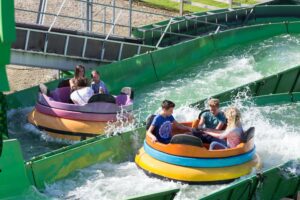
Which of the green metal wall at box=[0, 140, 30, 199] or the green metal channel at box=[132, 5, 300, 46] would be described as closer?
the green metal wall at box=[0, 140, 30, 199]

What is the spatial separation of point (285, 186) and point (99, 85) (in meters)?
4.04

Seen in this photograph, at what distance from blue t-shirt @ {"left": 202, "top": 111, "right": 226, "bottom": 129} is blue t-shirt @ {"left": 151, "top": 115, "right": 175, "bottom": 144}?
692 millimetres

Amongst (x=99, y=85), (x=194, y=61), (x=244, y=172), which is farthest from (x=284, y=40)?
(x=244, y=172)

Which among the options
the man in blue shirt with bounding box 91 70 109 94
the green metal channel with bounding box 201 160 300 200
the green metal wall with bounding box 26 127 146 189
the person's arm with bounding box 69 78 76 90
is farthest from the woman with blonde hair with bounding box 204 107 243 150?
the person's arm with bounding box 69 78 76 90

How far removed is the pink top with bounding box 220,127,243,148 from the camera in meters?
10.1

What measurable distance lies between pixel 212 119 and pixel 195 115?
169cm

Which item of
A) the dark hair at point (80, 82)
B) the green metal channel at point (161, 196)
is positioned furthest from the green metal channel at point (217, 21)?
the green metal channel at point (161, 196)

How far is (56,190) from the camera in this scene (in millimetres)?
9828

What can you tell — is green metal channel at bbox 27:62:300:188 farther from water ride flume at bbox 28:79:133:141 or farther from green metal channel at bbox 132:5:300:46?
green metal channel at bbox 132:5:300:46

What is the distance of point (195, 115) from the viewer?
12375 mm

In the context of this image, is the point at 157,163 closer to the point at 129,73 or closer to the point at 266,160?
the point at 266,160

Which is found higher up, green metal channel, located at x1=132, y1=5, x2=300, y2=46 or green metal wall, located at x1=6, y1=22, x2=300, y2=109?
green metal channel, located at x1=132, y1=5, x2=300, y2=46

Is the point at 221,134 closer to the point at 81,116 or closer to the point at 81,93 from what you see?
the point at 81,116

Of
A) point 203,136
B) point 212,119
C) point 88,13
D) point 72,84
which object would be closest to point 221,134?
point 203,136
